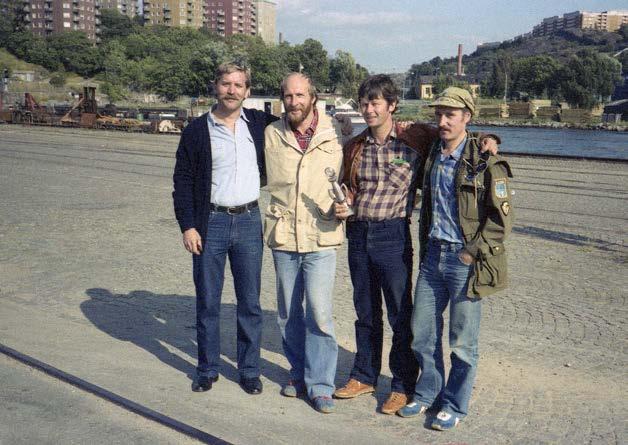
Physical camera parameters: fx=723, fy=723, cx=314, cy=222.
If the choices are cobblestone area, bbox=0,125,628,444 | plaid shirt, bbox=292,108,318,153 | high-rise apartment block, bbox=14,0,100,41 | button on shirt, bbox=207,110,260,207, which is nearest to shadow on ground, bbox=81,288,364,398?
cobblestone area, bbox=0,125,628,444

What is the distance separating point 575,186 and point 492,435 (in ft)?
48.3

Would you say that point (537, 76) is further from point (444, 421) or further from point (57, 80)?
point (444, 421)

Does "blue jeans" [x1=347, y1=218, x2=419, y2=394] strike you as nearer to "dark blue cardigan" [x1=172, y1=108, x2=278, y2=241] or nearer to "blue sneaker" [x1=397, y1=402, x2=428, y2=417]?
"blue sneaker" [x1=397, y1=402, x2=428, y2=417]

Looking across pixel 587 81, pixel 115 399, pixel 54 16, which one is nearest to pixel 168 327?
pixel 115 399

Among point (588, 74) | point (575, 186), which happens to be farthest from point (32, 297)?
point (588, 74)

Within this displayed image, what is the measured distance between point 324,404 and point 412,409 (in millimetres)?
522

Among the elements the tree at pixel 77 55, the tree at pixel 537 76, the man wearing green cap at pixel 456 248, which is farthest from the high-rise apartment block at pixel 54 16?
the man wearing green cap at pixel 456 248

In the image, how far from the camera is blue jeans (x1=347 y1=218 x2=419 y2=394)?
13.6 ft

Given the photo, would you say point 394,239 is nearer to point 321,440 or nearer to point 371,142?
point 371,142

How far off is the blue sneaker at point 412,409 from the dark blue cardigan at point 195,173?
1579 millimetres

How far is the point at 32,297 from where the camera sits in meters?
6.94

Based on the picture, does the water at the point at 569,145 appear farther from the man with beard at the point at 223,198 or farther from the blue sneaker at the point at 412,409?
the blue sneaker at the point at 412,409

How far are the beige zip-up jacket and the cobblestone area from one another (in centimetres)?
104

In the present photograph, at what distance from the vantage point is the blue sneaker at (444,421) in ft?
13.2
